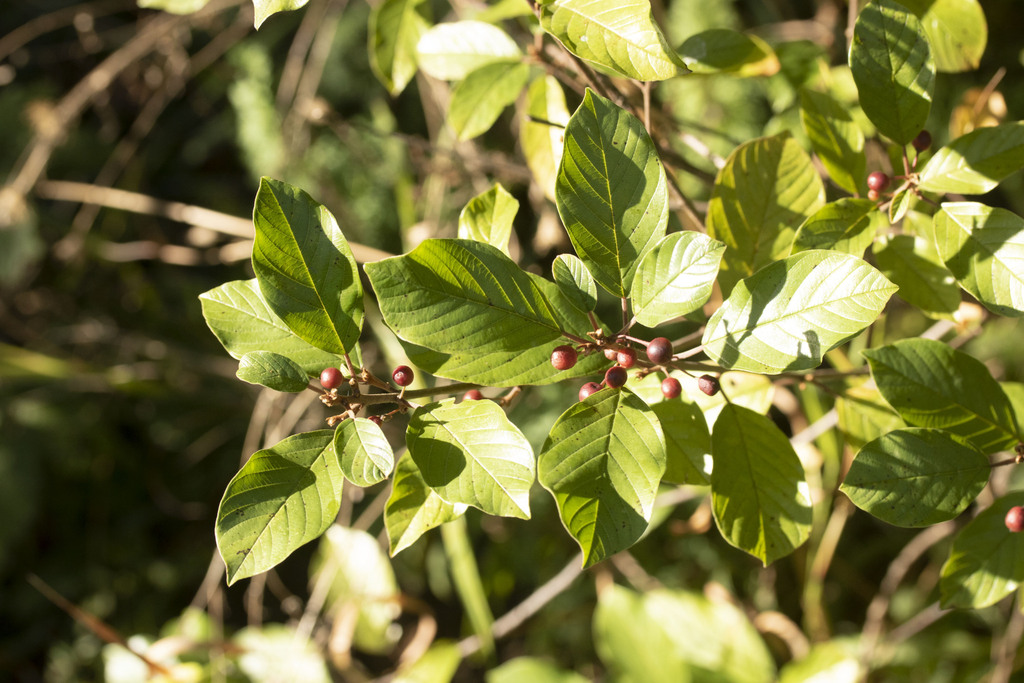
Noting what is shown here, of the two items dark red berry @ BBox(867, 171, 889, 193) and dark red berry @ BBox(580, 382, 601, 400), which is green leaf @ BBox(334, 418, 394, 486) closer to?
dark red berry @ BBox(580, 382, 601, 400)

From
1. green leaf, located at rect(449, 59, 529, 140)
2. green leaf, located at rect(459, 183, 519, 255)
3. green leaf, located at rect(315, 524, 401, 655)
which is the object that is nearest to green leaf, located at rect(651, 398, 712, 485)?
green leaf, located at rect(459, 183, 519, 255)

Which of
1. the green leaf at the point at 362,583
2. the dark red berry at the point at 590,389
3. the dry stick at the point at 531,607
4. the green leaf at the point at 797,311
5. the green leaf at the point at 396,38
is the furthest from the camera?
the green leaf at the point at 362,583

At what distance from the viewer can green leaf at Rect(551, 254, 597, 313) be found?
585mm

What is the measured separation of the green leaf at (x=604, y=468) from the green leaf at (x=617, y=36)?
275mm

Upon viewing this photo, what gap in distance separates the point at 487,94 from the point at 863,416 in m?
0.64

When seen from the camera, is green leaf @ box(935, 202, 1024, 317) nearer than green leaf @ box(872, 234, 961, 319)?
Yes

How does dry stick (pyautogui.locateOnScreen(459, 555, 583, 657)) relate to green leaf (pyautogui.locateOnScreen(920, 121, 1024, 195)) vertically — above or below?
below

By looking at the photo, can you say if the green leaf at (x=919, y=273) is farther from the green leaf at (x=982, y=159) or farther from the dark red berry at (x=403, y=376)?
the dark red berry at (x=403, y=376)

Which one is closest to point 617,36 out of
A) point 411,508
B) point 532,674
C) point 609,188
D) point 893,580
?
point 609,188

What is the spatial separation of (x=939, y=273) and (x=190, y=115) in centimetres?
228

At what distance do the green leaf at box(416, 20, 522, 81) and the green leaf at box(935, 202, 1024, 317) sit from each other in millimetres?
581

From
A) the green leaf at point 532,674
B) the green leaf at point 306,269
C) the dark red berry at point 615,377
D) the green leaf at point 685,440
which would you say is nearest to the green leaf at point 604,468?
the dark red berry at point 615,377

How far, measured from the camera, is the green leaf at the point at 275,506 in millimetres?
555

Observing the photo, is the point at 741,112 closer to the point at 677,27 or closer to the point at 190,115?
the point at 677,27
